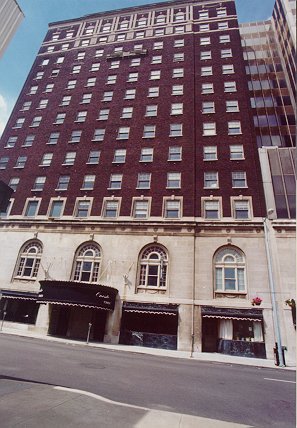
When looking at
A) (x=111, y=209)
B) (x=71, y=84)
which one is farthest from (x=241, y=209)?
(x=71, y=84)

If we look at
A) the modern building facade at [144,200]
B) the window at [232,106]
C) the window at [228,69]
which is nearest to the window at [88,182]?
the modern building facade at [144,200]

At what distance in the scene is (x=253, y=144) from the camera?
28938mm

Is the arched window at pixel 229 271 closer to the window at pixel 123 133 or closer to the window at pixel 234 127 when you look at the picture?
the window at pixel 234 127

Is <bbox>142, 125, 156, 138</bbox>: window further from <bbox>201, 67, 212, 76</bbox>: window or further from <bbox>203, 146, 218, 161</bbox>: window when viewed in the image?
<bbox>201, 67, 212, 76</bbox>: window

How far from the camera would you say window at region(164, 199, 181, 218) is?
26733mm

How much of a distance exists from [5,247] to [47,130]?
17.0m

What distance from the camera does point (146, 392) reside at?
7.56 m

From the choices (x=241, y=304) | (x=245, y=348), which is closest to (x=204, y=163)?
(x=241, y=304)

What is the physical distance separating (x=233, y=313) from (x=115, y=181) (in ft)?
58.5

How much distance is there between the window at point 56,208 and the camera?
2959cm

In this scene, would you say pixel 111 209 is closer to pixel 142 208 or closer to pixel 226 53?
pixel 142 208

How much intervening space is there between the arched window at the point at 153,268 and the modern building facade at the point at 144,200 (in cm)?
9

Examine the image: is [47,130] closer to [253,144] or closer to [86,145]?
[86,145]

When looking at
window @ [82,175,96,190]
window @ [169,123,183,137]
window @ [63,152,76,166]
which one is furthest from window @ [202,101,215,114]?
window @ [63,152,76,166]
